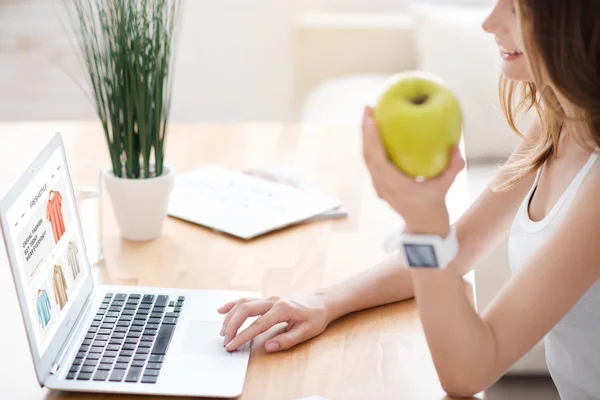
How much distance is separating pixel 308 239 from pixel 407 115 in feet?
2.11

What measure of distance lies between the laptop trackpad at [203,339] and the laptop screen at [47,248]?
158mm

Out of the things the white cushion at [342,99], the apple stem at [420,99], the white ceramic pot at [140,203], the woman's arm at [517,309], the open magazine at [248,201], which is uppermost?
the apple stem at [420,99]

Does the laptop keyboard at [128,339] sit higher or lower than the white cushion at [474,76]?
higher

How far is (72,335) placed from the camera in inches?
42.3

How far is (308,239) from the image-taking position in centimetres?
147

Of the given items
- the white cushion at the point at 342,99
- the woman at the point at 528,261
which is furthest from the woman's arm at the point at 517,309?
the white cushion at the point at 342,99

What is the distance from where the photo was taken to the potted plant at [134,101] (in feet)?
4.36

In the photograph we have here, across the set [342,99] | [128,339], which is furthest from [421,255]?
[342,99]

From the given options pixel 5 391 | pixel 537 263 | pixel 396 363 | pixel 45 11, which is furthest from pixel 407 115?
pixel 45 11

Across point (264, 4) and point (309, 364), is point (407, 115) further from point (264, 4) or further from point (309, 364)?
point (264, 4)

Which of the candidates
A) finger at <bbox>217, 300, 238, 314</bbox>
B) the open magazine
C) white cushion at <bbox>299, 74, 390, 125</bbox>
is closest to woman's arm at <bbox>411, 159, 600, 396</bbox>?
finger at <bbox>217, 300, 238, 314</bbox>

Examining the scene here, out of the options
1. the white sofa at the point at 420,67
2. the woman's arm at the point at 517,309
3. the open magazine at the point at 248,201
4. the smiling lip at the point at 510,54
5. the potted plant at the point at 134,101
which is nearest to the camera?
the woman's arm at the point at 517,309

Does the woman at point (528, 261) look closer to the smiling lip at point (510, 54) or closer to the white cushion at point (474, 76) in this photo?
the smiling lip at point (510, 54)

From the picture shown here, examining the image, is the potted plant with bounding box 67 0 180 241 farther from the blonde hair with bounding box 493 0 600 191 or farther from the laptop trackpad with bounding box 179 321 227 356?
the blonde hair with bounding box 493 0 600 191
